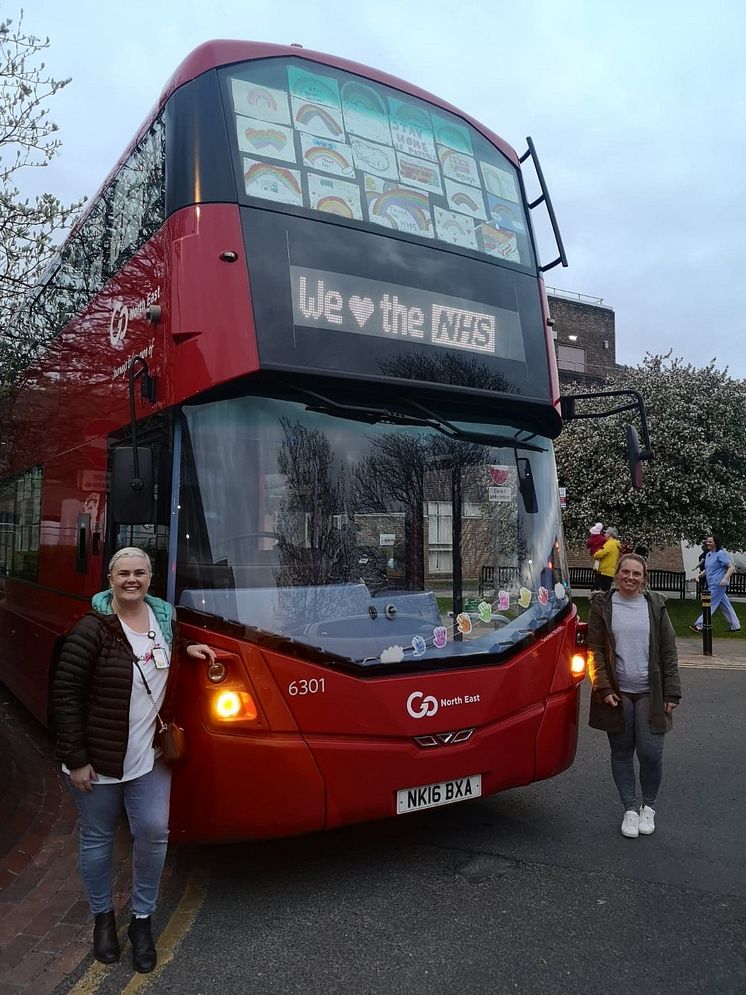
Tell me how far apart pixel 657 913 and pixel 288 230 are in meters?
3.86

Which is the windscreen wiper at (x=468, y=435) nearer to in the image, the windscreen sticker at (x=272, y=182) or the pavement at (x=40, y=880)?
the windscreen sticker at (x=272, y=182)

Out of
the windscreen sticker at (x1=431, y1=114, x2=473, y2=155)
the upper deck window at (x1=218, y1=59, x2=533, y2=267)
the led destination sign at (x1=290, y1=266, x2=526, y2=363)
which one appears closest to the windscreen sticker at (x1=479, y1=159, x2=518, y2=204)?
the upper deck window at (x1=218, y1=59, x2=533, y2=267)

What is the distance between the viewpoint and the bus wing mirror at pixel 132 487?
12.7 feet

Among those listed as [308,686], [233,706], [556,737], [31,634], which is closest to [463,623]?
[556,737]

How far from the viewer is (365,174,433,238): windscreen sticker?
4645 millimetres

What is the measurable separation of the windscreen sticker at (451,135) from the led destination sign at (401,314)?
127 cm

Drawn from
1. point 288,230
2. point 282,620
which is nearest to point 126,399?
point 288,230

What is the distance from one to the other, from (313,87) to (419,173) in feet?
2.63

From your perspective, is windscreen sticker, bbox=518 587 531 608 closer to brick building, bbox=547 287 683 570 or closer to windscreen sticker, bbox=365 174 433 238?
windscreen sticker, bbox=365 174 433 238

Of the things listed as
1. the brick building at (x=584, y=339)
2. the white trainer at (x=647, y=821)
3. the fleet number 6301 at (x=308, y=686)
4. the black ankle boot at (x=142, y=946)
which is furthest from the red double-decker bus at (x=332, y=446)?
the brick building at (x=584, y=339)

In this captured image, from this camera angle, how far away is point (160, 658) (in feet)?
11.3

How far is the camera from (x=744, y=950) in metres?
3.44

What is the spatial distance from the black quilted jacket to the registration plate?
1.47 metres

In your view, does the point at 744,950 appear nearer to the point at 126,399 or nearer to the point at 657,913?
the point at 657,913
